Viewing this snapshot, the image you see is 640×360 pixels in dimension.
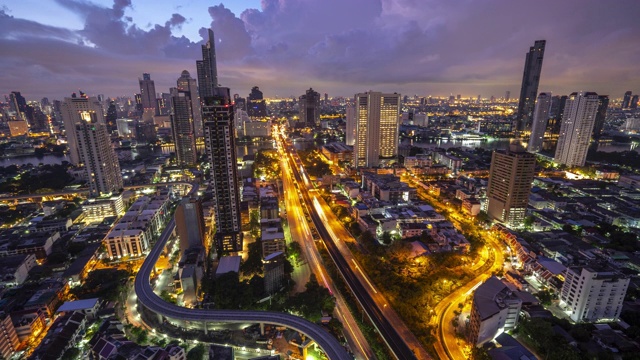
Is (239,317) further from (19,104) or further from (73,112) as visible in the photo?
Answer: (19,104)

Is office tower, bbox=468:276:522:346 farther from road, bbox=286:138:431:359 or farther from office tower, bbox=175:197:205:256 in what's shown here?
office tower, bbox=175:197:205:256

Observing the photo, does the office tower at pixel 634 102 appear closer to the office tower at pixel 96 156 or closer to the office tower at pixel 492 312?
the office tower at pixel 492 312

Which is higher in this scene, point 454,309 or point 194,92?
point 194,92

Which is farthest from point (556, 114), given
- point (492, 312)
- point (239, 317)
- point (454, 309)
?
point (239, 317)

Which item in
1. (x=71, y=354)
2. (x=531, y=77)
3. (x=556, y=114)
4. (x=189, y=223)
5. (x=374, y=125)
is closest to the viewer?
(x=71, y=354)

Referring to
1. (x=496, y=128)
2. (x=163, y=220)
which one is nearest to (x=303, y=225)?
(x=163, y=220)

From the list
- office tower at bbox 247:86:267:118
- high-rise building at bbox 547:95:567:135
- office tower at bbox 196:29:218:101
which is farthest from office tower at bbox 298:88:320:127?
high-rise building at bbox 547:95:567:135

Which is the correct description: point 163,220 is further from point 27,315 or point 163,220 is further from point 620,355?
point 620,355
